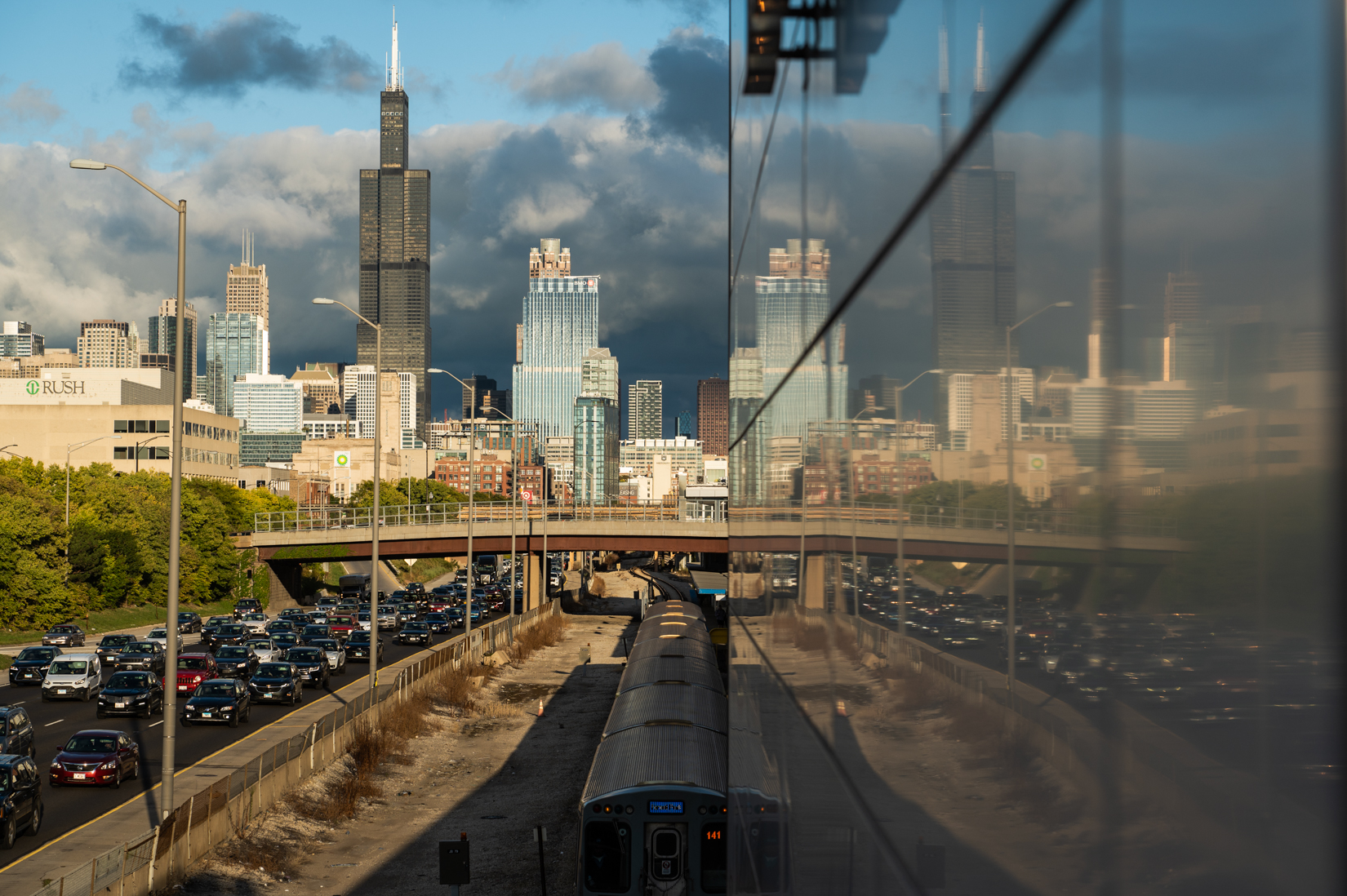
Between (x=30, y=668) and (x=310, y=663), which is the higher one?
(x=30, y=668)

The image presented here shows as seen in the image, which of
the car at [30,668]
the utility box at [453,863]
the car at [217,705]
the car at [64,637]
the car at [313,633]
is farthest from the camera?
the car at [64,637]

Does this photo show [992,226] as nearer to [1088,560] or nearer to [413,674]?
[1088,560]

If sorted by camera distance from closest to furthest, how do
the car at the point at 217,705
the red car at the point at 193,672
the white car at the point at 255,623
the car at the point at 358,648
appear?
the car at the point at 217,705, the red car at the point at 193,672, the car at the point at 358,648, the white car at the point at 255,623

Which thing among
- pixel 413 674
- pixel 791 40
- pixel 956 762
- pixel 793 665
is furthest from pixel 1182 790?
pixel 413 674

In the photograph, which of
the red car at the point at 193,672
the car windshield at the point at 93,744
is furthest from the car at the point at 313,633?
the car windshield at the point at 93,744

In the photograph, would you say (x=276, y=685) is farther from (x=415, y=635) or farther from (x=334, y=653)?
(x=415, y=635)

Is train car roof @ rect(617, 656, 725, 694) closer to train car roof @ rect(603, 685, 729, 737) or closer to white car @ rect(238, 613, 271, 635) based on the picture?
train car roof @ rect(603, 685, 729, 737)

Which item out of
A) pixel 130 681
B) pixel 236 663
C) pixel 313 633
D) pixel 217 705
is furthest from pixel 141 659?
pixel 217 705

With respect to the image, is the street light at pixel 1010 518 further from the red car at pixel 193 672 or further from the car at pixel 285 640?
the car at pixel 285 640
